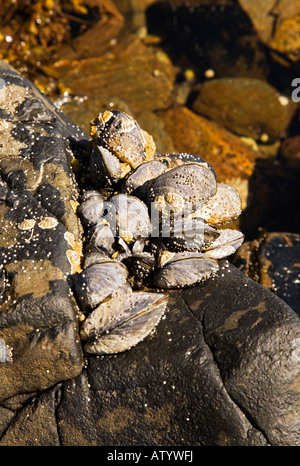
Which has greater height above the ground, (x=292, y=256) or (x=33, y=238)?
(x=33, y=238)

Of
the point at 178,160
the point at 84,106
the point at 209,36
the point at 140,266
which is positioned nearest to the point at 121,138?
the point at 178,160

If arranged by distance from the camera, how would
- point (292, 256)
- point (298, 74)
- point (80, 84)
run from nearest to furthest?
point (292, 256), point (80, 84), point (298, 74)

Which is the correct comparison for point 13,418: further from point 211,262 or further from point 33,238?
point 211,262

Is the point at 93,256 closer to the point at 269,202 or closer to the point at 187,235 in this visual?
the point at 187,235

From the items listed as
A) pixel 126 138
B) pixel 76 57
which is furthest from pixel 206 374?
pixel 76 57

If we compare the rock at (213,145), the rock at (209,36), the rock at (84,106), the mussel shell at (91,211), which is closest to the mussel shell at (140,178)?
the mussel shell at (91,211)

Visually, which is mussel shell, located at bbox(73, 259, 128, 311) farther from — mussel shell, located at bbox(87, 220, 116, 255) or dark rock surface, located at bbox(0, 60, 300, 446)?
Answer: mussel shell, located at bbox(87, 220, 116, 255)

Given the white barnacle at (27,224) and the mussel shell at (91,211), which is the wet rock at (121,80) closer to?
the mussel shell at (91,211)
